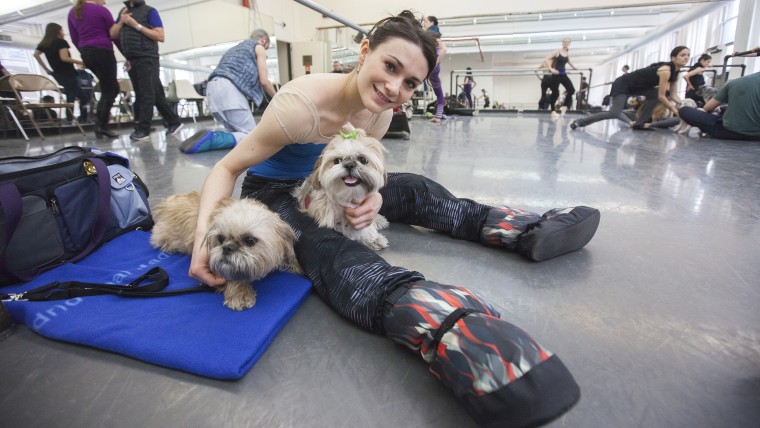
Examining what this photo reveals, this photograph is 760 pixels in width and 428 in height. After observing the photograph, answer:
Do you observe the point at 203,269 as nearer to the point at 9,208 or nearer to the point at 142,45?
the point at 9,208

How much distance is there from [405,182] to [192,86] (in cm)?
1056

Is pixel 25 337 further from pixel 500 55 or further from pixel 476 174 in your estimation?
pixel 500 55

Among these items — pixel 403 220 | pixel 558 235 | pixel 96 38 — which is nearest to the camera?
pixel 558 235

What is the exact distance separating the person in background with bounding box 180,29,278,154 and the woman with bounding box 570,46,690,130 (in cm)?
579

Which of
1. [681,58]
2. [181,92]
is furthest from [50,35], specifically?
[681,58]

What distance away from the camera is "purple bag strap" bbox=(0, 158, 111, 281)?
116 centimetres

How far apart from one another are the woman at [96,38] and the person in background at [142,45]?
0.79 ft

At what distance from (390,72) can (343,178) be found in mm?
429

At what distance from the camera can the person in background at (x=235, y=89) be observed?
3.99m

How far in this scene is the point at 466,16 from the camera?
13.9 m

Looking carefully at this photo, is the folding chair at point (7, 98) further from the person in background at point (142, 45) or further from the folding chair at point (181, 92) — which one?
the folding chair at point (181, 92)

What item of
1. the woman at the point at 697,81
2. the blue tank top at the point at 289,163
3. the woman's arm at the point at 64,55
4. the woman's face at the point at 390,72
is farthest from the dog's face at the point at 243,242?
the woman at the point at 697,81

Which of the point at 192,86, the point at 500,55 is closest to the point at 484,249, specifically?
the point at 192,86

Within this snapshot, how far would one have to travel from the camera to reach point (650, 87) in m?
6.32
